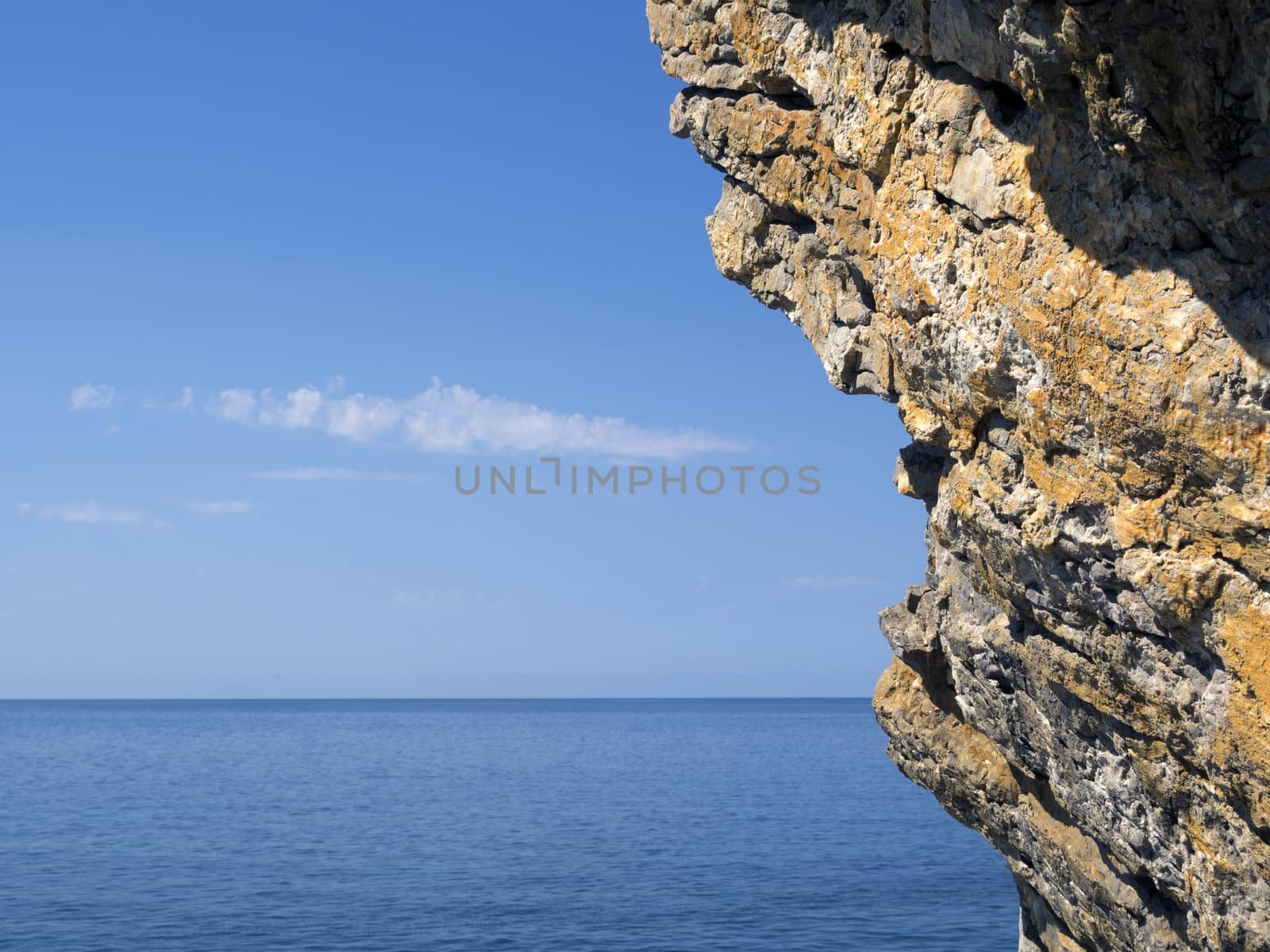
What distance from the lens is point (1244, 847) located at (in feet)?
34.9

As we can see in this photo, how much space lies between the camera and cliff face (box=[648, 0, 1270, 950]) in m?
8.75

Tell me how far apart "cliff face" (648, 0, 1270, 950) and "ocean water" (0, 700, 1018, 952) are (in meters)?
21.6

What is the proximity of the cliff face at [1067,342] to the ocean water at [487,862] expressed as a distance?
21.6 meters

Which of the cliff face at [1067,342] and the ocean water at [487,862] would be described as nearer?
the cliff face at [1067,342]

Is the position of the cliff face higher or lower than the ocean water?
higher

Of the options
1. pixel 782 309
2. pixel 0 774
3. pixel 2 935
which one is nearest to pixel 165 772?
pixel 0 774

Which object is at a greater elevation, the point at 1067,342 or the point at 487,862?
the point at 1067,342

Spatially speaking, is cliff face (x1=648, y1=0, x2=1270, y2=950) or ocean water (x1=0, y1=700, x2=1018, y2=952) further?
ocean water (x1=0, y1=700, x2=1018, y2=952)

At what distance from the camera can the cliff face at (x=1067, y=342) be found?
875cm

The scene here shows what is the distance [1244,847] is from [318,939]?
2799 centimetres

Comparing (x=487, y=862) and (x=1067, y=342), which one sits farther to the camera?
(x=487, y=862)

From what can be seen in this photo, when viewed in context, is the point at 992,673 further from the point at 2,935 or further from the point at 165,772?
the point at 165,772

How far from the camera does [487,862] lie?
4531 cm

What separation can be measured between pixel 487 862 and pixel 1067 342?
40.2 metres
